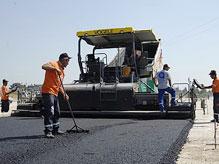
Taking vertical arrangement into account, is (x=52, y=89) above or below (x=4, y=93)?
above

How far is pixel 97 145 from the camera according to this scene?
227 inches

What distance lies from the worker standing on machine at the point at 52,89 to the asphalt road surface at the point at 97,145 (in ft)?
0.85

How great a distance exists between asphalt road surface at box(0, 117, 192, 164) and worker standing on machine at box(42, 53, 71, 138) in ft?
0.85

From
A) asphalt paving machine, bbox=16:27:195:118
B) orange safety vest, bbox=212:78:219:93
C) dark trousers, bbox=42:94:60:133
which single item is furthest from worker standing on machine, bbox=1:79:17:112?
dark trousers, bbox=42:94:60:133

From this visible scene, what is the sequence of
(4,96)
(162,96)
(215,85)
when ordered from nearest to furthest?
1. (162,96)
2. (215,85)
3. (4,96)

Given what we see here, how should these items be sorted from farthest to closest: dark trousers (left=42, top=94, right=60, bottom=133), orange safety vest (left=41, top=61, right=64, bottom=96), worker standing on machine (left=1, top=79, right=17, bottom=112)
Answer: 1. worker standing on machine (left=1, top=79, right=17, bottom=112)
2. orange safety vest (left=41, top=61, right=64, bottom=96)
3. dark trousers (left=42, top=94, right=60, bottom=133)

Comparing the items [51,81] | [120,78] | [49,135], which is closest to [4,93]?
[120,78]

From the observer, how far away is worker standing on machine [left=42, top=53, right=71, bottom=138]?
6.73 m

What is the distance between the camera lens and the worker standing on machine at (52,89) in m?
6.73

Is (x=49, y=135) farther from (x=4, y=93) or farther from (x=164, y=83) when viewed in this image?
(x=4, y=93)

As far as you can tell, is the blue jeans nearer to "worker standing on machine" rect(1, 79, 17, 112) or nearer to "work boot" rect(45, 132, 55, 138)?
"work boot" rect(45, 132, 55, 138)

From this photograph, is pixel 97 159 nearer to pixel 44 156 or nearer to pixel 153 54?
pixel 44 156

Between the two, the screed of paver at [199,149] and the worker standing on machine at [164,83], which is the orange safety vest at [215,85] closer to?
the worker standing on machine at [164,83]

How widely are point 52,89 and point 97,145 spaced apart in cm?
153
